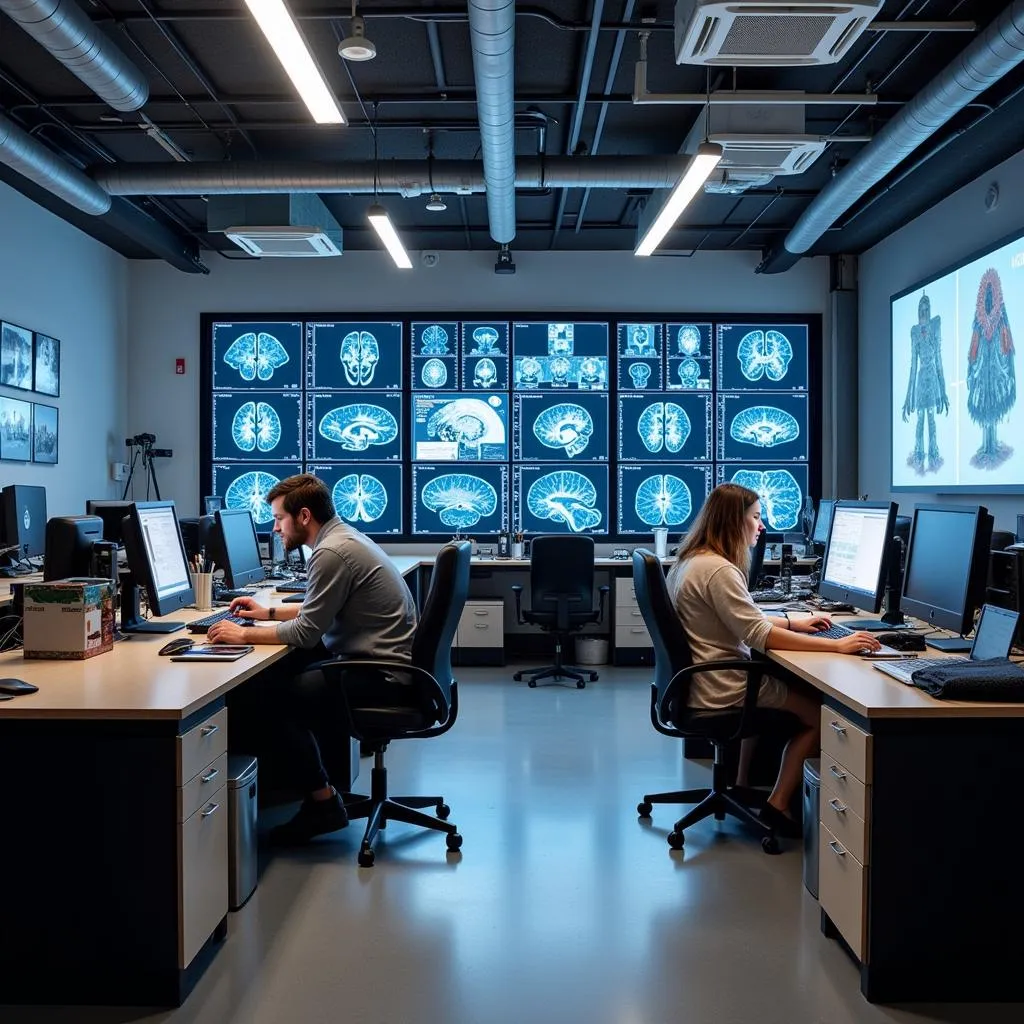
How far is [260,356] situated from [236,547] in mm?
3797

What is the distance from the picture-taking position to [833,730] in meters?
2.29

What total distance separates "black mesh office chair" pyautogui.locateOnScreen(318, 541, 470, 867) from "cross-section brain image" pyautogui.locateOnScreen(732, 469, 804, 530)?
4.73 meters

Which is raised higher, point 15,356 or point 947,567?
point 15,356

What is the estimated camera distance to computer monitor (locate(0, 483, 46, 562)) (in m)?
4.57

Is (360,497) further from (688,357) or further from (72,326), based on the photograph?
(688,357)

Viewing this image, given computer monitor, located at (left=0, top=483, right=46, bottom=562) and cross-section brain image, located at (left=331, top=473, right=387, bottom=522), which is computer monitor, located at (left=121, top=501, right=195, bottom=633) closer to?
computer monitor, located at (left=0, top=483, right=46, bottom=562)

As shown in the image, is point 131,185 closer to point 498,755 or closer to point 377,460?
point 377,460

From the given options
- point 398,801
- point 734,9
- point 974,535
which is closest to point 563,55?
point 734,9

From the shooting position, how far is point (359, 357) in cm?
724

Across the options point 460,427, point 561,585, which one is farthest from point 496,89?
point 460,427

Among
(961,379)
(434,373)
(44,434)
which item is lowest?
(44,434)

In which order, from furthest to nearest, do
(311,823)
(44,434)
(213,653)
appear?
(44,434), (311,823), (213,653)

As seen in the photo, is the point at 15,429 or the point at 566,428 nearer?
the point at 15,429

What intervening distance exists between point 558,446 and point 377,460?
57.2 inches
